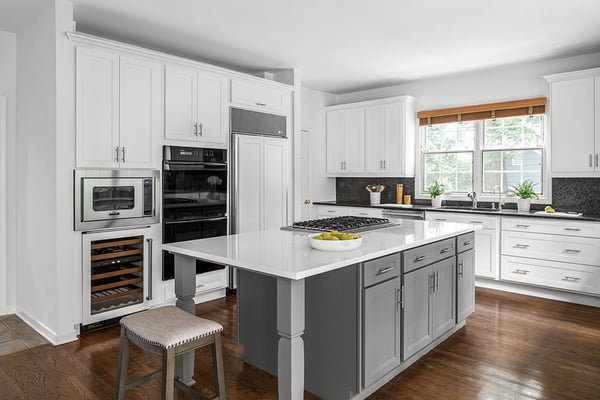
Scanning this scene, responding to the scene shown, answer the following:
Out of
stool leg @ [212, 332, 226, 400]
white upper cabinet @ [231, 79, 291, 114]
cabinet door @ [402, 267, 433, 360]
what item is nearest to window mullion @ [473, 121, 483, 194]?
white upper cabinet @ [231, 79, 291, 114]

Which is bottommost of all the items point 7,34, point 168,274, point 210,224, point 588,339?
point 588,339

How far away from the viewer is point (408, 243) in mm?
2645

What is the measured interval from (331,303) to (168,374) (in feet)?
3.08

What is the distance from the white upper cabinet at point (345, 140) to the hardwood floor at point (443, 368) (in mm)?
3174

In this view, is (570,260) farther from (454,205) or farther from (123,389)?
(123,389)

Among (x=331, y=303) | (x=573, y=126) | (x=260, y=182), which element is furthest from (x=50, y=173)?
(x=573, y=126)

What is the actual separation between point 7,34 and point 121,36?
984 millimetres

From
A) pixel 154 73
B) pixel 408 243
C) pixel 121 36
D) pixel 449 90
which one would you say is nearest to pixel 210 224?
pixel 154 73

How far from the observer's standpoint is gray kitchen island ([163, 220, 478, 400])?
1999mm

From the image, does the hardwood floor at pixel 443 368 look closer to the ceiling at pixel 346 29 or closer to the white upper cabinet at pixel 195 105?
the white upper cabinet at pixel 195 105

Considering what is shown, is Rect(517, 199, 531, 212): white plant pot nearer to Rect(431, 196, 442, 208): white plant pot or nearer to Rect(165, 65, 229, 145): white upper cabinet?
Rect(431, 196, 442, 208): white plant pot

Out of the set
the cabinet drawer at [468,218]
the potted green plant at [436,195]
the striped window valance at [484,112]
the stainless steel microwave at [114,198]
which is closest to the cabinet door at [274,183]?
the stainless steel microwave at [114,198]

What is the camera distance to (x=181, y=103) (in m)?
4.05

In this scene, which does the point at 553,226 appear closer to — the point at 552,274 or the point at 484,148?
the point at 552,274
